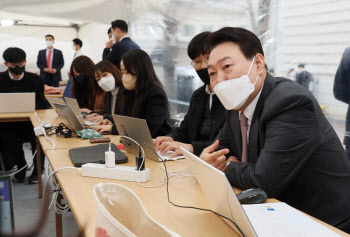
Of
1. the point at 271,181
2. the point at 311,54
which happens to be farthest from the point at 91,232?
the point at 311,54

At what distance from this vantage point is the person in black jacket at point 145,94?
241 cm

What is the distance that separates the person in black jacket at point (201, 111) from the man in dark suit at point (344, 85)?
753 mm

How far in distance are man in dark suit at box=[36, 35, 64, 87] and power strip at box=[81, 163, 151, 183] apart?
6.83 m

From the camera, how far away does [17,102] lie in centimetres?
346

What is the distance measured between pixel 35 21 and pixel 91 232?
8.22 meters

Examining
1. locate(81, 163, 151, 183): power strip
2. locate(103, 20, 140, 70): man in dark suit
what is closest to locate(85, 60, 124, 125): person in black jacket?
locate(103, 20, 140, 70): man in dark suit

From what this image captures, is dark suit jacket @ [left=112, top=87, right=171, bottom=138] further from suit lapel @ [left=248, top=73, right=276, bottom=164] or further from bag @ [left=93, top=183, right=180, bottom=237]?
bag @ [left=93, top=183, right=180, bottom=237]

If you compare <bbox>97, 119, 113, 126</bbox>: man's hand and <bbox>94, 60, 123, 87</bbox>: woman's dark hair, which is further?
<bbox>94, 60, 123, 87</bbox>: woman's dark hair

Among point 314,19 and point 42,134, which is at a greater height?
point 314,19

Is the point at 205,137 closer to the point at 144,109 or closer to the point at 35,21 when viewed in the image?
the point at 144,109

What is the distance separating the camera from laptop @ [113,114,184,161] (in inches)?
59.4

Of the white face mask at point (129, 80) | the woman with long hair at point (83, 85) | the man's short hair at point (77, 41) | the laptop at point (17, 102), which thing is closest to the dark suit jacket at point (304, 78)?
the white face mask at point (129, 80)

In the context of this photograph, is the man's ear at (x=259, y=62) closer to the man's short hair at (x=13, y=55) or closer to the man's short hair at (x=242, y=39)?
the man's short hair at (x=242, y=39)

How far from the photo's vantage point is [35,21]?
7996 millimetres
